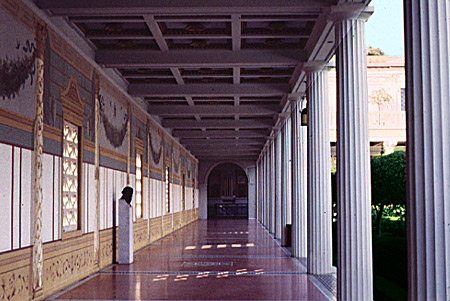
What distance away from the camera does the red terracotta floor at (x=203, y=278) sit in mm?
7434

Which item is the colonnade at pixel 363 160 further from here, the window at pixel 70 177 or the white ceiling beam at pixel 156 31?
the window at pixel 70 177

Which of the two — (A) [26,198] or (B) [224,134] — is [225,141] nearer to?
(B) [224,134]

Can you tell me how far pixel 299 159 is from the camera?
12.0 m

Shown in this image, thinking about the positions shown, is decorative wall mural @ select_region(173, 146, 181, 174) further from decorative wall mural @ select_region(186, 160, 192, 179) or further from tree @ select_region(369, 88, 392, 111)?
tree @ select_region(369, 88, 392, 111)

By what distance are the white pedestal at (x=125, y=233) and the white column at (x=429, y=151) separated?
7.76 metres

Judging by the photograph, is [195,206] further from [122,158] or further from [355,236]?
[355,236]

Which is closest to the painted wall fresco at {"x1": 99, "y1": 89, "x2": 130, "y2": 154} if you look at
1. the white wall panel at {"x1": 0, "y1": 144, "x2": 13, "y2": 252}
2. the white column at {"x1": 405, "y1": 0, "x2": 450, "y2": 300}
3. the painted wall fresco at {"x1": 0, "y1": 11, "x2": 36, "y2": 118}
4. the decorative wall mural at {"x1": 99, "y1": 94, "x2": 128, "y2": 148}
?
the decorative wall mural at {"x1": 99, "y1": 94, "x2": 128, "y2": 148}

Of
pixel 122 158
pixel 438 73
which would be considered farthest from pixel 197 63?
pixel 438 73

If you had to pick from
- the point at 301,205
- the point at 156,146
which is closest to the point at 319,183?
the point at 301,205

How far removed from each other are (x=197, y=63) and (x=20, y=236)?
4.63m

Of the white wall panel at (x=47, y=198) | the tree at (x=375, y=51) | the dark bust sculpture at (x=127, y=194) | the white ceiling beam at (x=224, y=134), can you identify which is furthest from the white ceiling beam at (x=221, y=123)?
the white wall panel at (x=47, y=198)

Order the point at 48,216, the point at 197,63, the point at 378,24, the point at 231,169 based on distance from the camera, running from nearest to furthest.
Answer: the point at 378,24
the point at 48,216
the point at 197,63
the point at 231,169

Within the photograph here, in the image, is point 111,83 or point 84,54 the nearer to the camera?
point 84,54

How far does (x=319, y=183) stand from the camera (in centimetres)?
934
